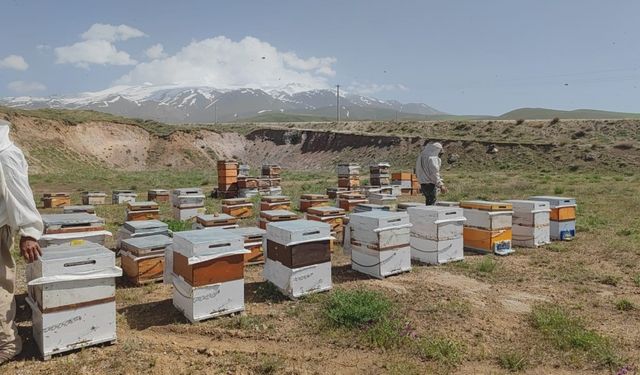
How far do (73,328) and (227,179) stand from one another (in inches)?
683

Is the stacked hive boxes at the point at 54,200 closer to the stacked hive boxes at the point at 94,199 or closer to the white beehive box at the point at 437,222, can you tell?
the stacked hive boxes at the point at 94,199

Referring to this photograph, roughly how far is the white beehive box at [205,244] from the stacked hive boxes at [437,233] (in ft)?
14.9

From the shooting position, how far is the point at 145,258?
8164mm

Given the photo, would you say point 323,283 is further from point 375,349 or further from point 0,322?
point 0,322

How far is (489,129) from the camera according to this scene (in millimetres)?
→ 57406

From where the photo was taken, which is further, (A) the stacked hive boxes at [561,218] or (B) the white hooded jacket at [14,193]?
(A) the stacked hive boxes at [561,218]

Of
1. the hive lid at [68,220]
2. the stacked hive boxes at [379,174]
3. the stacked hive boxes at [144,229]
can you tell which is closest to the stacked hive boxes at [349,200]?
the stacked hive boxes at [379,174]

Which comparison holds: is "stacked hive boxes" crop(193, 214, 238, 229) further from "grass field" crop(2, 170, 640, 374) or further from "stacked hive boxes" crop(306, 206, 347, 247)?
"stacked hive boxes" crop(306, 206, 347, 247)

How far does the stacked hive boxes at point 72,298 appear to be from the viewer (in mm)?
5176

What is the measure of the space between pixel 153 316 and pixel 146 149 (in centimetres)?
5187

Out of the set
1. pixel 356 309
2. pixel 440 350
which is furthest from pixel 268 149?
pixel 440 350

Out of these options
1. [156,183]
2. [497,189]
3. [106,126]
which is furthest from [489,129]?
[106,126]

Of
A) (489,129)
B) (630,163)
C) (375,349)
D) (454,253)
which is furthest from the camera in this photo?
(489,129)

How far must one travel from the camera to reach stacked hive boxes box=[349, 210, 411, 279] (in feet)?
27.5
